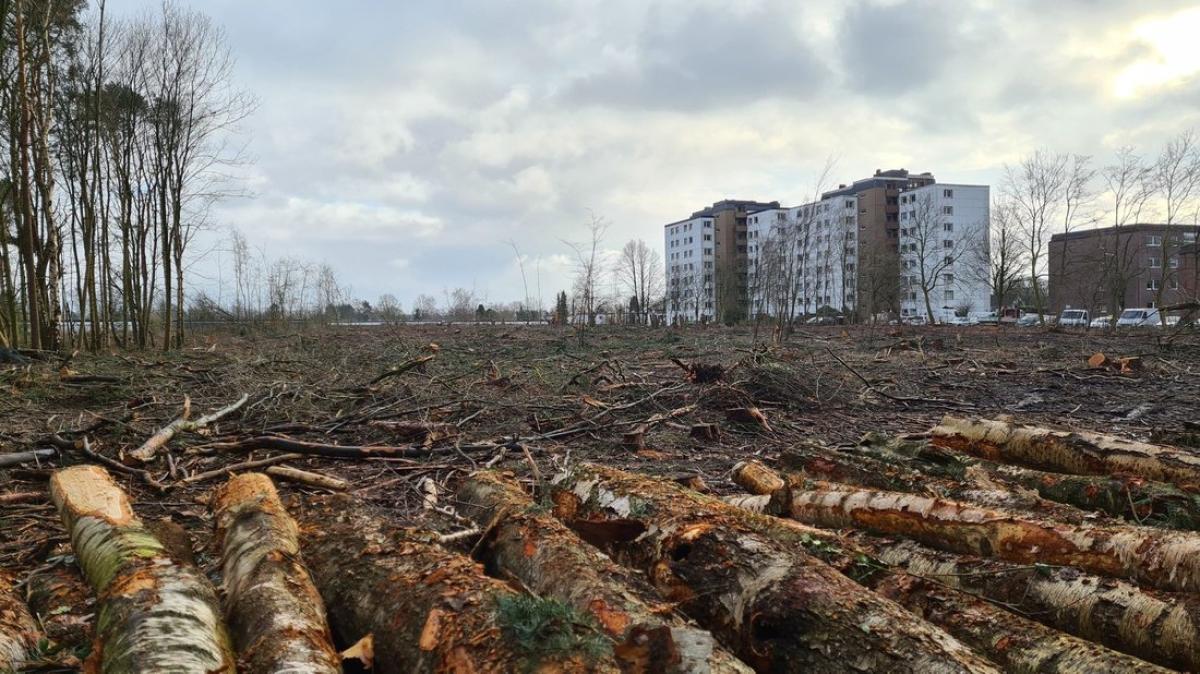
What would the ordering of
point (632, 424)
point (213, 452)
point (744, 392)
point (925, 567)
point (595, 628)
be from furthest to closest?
point (744, 392) < point (632, 424) < point (213, 452) < point (925, 567) < point (595, 628)

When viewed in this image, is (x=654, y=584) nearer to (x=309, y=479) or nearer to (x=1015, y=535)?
(x=1015, y=535)

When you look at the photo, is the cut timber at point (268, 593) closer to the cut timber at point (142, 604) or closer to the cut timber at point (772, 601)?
the cut timber at point (142, 604)

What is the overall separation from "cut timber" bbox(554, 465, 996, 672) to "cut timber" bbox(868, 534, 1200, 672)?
689mm

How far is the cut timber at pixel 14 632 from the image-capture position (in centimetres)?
233

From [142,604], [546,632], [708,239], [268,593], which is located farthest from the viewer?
[708,239]

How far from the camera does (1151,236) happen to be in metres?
58.6

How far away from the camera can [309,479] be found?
16.0ft

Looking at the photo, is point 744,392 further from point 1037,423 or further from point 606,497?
point 606,497

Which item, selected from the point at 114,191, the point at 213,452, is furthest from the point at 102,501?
the point at 114,191

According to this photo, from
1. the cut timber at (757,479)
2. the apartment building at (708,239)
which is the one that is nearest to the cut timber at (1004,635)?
the cut timber at (757,479)

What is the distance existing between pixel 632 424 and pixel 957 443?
335 cm

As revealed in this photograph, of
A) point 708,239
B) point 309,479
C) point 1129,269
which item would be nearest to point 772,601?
point 309,479

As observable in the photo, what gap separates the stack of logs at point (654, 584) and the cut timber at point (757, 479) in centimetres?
53

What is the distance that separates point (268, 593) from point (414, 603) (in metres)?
0.58
